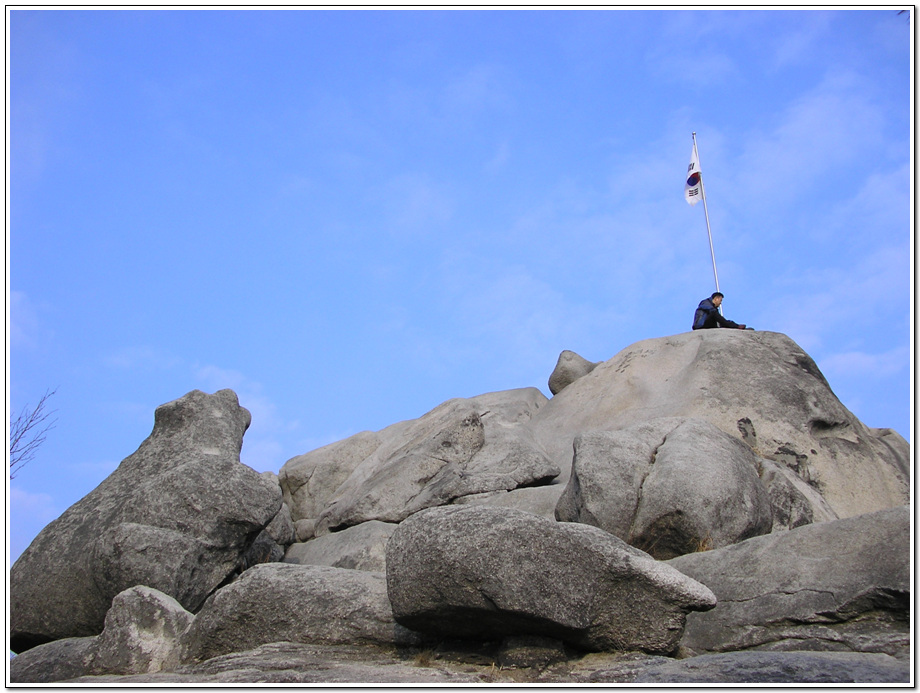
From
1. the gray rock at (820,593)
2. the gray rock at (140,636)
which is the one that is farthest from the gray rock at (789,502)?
the gray rock at (140,636)

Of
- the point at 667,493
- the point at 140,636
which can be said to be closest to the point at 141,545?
the point at 140,636

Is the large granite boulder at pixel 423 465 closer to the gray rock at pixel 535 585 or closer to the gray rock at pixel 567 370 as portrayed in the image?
the gray rock at pixel 567 370

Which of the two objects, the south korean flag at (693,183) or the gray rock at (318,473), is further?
the south korean flag at (693,183)

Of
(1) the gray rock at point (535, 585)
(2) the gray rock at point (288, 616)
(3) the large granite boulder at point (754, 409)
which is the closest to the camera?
(1) the gray rock at point (535, 585)

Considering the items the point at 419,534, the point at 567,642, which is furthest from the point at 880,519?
the point at 419,534

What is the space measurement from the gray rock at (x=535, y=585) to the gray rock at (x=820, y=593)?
12.7 inches

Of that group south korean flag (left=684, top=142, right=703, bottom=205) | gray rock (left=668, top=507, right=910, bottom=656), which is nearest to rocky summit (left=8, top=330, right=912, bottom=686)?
gray rock (left=668, top=507, right=910, bottom=656)

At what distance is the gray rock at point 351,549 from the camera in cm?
1055

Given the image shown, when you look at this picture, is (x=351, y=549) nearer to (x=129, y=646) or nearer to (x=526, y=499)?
(x=526, y=499)

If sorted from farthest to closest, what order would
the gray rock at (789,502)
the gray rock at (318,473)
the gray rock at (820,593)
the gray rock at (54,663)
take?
1. the gray rock at (318,473)
2. the gray rock at (789,502)
3. the gray rock at (54,663)
4. the gray rock at (820,593)

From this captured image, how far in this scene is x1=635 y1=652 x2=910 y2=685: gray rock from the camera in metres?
4.70

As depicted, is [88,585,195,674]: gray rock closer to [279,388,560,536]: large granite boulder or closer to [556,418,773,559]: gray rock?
[556,418,773,559]: gray rock

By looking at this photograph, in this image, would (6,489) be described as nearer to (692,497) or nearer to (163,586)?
(163,586)

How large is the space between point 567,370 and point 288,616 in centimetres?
952
